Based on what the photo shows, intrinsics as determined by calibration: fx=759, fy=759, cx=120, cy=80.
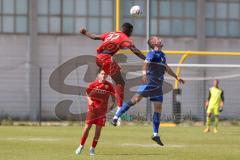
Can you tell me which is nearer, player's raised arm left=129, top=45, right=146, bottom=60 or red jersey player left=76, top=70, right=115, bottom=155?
red jersey player left=76, top=70, right=115, bottom=155

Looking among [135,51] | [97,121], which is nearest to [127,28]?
[135,51]

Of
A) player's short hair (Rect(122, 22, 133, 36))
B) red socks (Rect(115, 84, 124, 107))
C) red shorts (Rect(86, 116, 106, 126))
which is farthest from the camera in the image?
red socks (Rect(115, 84, 124, 107))

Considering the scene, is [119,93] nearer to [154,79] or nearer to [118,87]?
[118,87]

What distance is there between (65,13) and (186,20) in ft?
23.3

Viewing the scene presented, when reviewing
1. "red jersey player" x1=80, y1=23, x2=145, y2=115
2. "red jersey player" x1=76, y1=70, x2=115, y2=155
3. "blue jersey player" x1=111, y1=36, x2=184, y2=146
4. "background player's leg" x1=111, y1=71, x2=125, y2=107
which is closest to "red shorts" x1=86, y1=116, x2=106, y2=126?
"red jersey player" x1=76, y1=70, x2=115, y2=155

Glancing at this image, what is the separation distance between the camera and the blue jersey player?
15.8 metres

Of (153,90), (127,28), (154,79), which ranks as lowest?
(153,90)

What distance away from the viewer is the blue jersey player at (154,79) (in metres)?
15.8

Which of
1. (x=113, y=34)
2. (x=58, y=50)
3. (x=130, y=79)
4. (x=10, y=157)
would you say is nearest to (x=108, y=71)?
(x=113, y=34)

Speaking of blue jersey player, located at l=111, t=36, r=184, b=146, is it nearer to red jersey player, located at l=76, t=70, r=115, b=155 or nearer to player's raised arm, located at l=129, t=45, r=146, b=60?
player's raised arm, located at l=129, t=45, r=146, b=60

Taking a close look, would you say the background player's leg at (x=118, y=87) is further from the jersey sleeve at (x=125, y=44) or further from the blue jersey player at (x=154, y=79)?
the jersey sleeve at (x=125, y=44)

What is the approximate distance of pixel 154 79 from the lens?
1631cm

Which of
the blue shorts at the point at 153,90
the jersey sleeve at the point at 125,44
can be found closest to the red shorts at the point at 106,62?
the jersey sleeve at the point at 125,44

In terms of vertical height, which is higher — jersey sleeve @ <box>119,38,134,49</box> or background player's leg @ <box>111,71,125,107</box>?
jersey sleeve @ <box>119,38,134,49</box>
